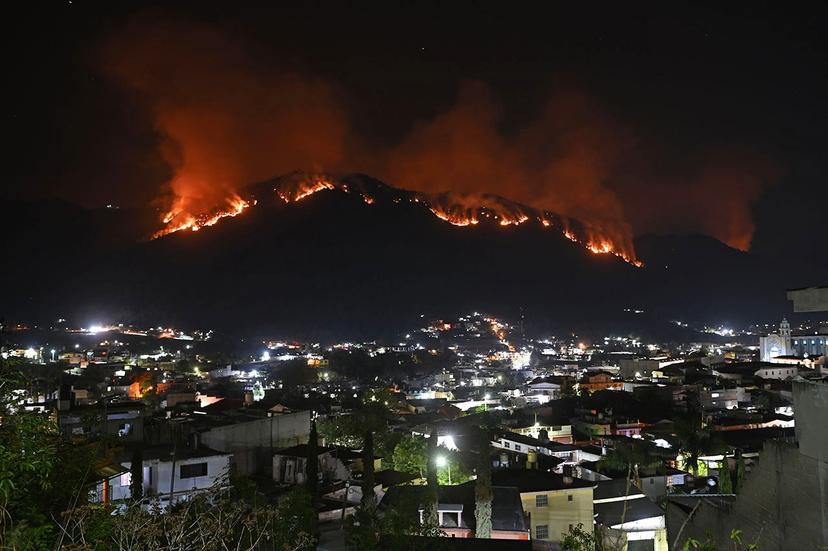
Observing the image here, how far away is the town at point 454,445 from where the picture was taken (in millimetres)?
7297

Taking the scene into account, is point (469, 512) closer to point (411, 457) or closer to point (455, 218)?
point (411, 457)

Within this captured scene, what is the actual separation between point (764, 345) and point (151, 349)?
6881cm

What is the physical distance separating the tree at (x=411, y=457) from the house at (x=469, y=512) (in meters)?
4.94

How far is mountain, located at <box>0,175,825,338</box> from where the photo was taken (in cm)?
12162

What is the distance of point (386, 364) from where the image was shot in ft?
220

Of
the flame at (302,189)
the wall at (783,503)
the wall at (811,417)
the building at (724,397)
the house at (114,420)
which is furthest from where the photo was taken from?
the flame at (302,189)

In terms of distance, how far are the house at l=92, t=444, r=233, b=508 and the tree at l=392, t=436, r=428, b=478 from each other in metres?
6.05

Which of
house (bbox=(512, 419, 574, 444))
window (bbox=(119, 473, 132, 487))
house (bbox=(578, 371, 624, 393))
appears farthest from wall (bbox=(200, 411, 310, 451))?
house (bbox=(578, 371, 624, 393))

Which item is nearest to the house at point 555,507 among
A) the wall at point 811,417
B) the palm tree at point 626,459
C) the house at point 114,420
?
the palm tree at point 626,459

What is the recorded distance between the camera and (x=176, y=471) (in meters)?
17.7

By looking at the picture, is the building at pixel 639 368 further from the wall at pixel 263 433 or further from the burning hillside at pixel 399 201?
the burning hillside at pixel 399 201

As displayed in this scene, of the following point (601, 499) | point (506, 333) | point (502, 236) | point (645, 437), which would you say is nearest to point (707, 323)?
point (502, 236)

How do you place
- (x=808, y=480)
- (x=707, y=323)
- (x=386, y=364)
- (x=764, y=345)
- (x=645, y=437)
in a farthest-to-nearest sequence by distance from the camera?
(x=707, y=323) < (x=764, y=345) < (x=386, y=364) < (x=645, y=437) < (x=808, y=480)

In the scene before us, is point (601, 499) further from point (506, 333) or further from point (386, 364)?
point (506, 333)
